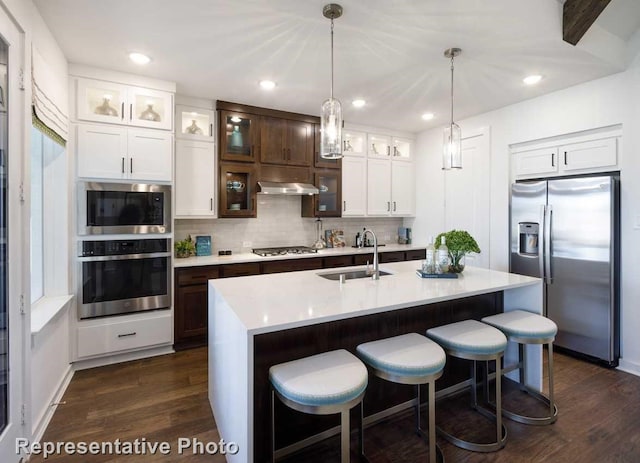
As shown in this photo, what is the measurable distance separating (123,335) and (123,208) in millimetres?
1185

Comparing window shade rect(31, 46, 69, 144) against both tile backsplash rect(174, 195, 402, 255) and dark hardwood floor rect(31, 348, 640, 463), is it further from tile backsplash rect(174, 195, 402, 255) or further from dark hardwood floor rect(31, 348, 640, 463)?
dark hardwood floor rect(31, 348, 640, 463)

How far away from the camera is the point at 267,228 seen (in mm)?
4457

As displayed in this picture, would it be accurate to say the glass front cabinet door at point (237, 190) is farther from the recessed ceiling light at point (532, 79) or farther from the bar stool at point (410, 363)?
the recessed ceiling light at point (532, 79)

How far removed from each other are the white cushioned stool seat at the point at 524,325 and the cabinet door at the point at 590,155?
1.84m

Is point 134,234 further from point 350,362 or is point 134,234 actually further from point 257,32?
point 350,362

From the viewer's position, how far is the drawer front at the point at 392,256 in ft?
15.3

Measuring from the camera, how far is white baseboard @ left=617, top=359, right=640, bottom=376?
9.49 feet

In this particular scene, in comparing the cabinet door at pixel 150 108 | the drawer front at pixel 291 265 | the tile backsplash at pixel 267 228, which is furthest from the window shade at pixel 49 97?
the drawer front at pixel 291 265

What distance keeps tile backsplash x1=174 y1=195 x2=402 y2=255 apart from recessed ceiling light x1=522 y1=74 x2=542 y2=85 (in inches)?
108

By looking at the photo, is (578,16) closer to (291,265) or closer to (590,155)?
(590,155)

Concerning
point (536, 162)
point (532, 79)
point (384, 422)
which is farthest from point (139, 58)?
point (536, 162)

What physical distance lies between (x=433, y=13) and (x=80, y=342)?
12.5 ft

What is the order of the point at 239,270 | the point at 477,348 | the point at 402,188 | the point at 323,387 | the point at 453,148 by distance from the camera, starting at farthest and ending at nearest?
the point at 402,188 → the point at 239,270 → the point at 453,148 → the point at 477,348 → the point at 323,387

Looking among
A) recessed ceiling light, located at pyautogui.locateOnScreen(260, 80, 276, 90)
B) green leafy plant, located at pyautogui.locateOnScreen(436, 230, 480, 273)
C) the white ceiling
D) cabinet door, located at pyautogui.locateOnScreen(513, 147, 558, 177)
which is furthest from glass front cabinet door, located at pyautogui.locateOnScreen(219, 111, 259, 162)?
cabinet door, located at pyautogui.locateOnScreen(513, 147, 558, 177)
